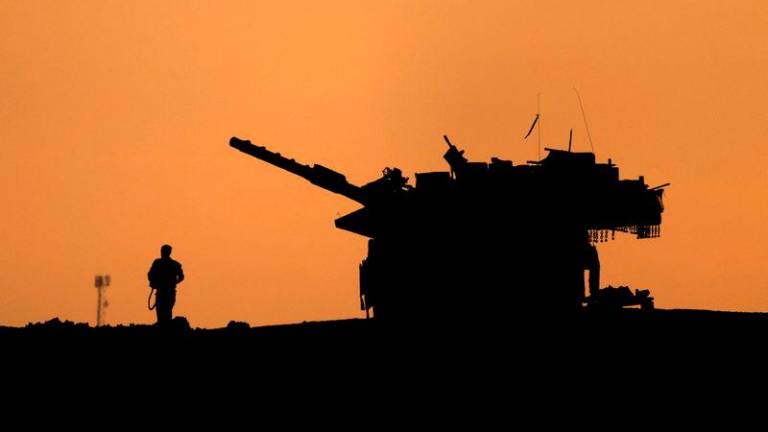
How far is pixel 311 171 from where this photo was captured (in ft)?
130

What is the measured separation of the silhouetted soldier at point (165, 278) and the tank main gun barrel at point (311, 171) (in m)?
7.47

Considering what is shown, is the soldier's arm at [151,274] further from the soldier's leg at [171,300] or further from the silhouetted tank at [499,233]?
the silhouetted tank at [499,233]

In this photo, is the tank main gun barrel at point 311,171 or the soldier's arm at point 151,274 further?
the tank main gun barrel at point 311,171

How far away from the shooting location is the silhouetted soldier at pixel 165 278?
31406 mm

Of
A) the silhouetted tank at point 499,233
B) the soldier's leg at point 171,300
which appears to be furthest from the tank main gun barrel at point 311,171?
the soldier's leg at point 171,300

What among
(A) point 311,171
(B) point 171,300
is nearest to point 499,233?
(A) point 311,171

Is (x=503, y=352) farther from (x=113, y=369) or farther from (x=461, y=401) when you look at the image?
(x=113, y=369)

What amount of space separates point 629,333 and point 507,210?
7.86 meters

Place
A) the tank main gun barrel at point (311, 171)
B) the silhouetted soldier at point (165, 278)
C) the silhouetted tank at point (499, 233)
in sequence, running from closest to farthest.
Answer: the silhouetted soldier at point (165, 278), the silhouetted tank at point (499, 233), the tank main gun barrel at point (311, 171)

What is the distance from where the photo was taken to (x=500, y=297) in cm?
3538

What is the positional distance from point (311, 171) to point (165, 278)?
895 cm

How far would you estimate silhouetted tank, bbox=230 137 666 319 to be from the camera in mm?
35500

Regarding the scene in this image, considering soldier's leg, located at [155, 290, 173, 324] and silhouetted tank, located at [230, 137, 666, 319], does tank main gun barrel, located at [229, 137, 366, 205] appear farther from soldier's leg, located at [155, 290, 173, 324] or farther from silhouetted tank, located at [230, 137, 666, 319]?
soldier's leg, located at [155, 290, 173, 324]

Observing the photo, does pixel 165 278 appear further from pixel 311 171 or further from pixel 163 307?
pixel 311 171
